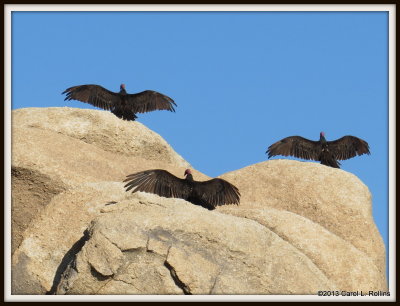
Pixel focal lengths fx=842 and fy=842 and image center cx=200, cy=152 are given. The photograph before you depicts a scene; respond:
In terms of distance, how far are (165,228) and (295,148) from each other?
1417 cm

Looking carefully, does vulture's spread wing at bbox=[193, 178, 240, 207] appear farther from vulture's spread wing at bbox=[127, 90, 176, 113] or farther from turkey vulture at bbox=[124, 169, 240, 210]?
vulture's spread wing at bbox=[127, 90, 176, 113]

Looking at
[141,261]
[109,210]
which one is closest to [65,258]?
[109,210]

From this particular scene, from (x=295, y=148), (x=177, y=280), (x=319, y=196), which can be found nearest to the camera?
(x=177, y=280)

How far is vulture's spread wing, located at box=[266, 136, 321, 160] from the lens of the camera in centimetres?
3212

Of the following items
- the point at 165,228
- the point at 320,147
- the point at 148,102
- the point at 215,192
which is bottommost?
the point at 165,228

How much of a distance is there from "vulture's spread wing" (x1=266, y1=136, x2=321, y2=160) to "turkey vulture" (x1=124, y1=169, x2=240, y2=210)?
8.67m

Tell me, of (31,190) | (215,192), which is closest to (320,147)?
(215,192)

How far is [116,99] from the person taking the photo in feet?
105

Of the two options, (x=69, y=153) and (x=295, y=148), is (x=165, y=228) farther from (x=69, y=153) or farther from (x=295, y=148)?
(x=295, y=148)

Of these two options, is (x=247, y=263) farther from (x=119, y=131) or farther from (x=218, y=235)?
(x=119, y=131)

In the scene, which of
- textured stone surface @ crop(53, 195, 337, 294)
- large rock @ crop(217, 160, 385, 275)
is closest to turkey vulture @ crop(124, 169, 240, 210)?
large rock @ crop(217, 160, 385, 275)

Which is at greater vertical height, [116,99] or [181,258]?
[116,99]

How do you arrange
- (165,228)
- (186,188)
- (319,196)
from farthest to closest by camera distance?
1. (319,196)
2. (186,188)
3. (165,228)

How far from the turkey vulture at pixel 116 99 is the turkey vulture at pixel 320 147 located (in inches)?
176
